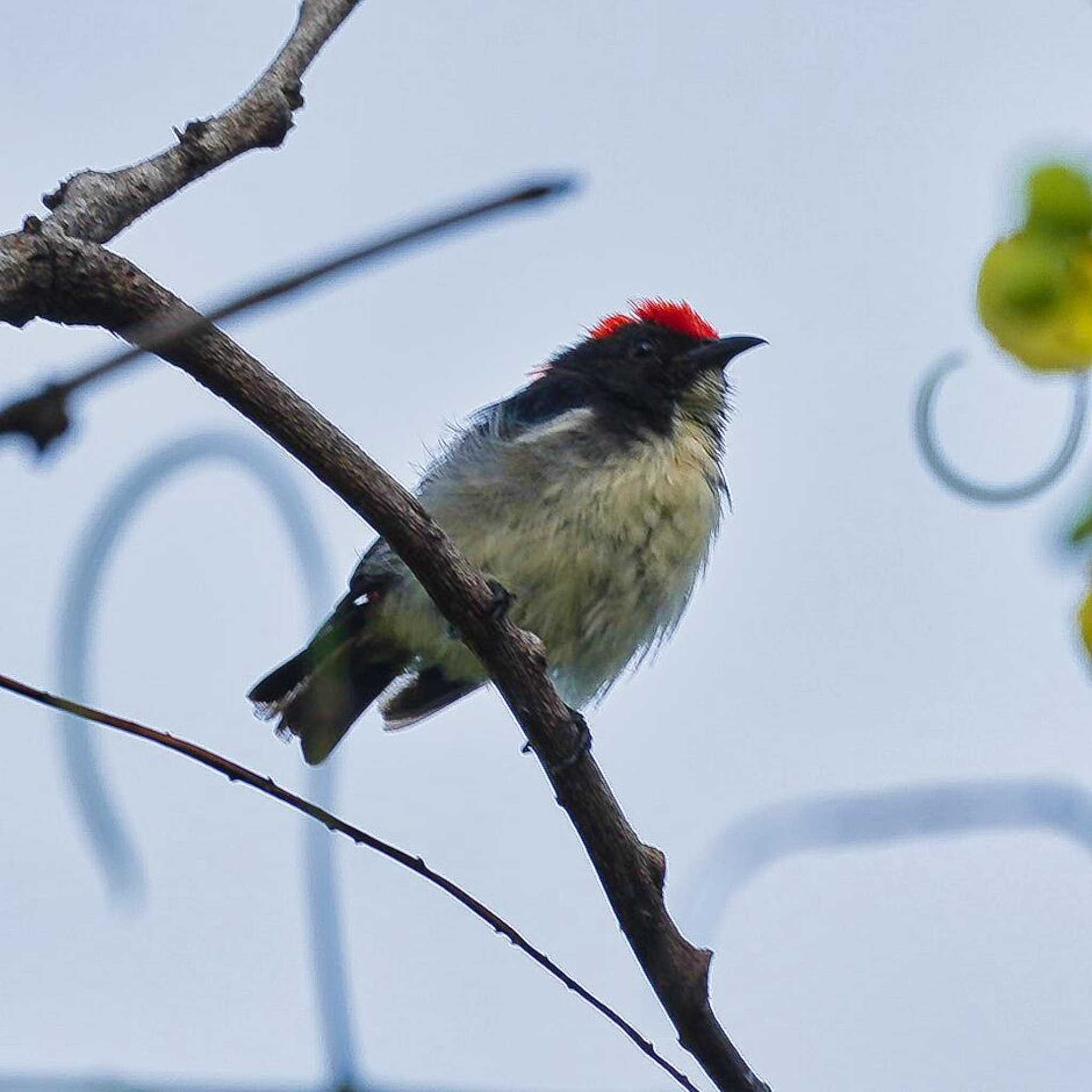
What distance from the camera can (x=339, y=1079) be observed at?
3.33 ft

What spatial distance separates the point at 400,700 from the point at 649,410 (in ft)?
4.42

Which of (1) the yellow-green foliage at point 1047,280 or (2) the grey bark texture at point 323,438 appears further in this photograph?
(2) the grey bark texture at point 323,438

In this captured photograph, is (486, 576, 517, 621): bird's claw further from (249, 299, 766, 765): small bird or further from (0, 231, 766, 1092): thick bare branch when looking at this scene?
(249, 299, 766, 765): small bird

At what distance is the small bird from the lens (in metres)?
4.93

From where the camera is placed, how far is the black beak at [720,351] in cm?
570

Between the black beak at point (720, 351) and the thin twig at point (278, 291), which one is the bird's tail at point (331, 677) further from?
the thin twig at point (278, 291)

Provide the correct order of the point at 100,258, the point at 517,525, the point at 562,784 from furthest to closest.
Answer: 1. the point at 517,525
2. the point at 562,784
3. the point at 100,258

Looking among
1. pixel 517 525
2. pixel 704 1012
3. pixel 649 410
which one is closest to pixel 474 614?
pixel 704 1012

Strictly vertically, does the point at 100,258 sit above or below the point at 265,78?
below

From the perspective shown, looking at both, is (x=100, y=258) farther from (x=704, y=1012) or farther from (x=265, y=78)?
(x=704, y=1012)

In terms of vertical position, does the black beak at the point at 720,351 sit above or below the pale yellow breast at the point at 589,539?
above

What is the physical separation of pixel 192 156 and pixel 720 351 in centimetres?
333

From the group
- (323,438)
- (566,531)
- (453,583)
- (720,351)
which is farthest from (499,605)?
(720,351)

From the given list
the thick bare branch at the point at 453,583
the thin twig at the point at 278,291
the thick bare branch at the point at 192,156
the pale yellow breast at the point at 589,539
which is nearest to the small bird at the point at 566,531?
the pale yellow breast at the point at 589,539
